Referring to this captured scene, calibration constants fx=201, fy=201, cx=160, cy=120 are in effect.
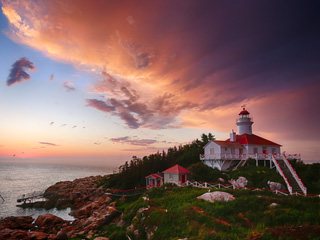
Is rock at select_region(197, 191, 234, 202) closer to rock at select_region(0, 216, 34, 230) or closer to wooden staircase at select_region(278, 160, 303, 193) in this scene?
wooden staircase at select_region(278, 160, 303, 193)

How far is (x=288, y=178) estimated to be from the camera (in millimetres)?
27969

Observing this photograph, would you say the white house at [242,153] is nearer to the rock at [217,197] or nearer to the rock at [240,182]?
the rock at [240,182]

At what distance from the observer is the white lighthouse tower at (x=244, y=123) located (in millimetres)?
43469

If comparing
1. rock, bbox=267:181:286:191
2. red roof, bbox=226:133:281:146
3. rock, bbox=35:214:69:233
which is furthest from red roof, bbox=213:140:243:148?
rock, bbox=35:214:69:233

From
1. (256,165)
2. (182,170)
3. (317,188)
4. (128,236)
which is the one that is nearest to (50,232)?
(128,236)

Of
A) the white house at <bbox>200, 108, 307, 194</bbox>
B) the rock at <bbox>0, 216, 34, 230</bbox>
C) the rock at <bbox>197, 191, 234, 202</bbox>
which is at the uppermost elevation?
the white house at <bbox>200, 108, 307, 194</bbox>

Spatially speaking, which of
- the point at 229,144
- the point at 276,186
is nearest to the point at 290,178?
the point at 276,186

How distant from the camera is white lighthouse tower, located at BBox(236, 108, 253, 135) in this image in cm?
4347

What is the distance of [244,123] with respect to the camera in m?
43.7

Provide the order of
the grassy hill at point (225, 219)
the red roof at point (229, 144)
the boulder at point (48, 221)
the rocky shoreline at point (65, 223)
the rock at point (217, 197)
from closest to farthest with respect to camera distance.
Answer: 1. the grassy hill at point (225, 219)
2. the rock at point (217, 197)
3. the rocky shoreline at point (65, 223)
4. the boulder at point (48, 221)
5. the red roof at point (229, 144)

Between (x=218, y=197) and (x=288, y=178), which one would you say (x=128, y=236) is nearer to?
(x=218, y=197)

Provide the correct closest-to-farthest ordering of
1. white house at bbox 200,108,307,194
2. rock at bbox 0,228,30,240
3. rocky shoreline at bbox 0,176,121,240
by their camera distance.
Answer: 1. rock at bbox 0,228,30,240
2. rocky shoreline at bbox 0,176,121,240
3. white house at bbox 200,108,307,194

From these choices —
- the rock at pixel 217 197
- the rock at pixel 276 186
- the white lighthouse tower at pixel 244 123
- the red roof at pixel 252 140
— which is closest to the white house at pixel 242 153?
the red roof at pixel 252 140

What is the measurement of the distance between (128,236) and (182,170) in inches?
586
